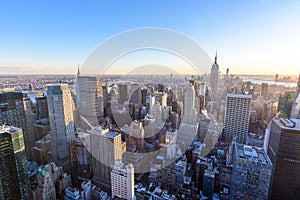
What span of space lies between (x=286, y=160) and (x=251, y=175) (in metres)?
1.23

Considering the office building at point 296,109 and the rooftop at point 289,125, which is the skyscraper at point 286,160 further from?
the office building at point 296,109

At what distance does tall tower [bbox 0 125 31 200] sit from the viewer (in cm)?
234

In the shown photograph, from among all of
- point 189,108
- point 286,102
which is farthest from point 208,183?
point 286,102

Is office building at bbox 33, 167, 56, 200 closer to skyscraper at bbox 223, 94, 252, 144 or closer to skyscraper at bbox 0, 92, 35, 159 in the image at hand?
skyscraper at bbox 0, 92, 35, 159

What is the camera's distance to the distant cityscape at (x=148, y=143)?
2.61m

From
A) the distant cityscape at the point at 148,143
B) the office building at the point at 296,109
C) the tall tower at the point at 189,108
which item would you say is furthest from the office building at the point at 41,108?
the office building at the point at 296,109

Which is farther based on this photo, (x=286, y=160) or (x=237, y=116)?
(x=237, y=116)

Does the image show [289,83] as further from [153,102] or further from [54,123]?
[54,123]

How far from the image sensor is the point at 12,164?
96.8 inches

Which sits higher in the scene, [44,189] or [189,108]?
[189,108]

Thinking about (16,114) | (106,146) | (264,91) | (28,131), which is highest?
(264,91)

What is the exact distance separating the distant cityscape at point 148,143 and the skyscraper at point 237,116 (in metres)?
0.03

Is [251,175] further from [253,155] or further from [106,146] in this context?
[106,146]

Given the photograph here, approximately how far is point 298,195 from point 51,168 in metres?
6.15
